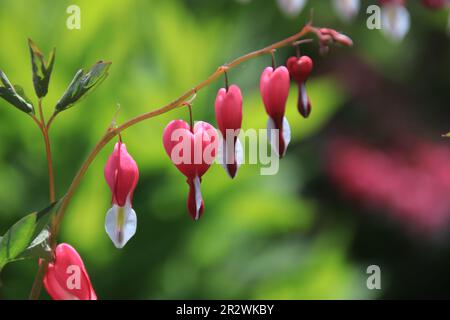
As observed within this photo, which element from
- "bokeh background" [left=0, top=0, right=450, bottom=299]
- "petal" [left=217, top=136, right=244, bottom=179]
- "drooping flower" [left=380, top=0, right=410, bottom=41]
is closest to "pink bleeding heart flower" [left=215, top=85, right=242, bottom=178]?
"petal" [left=217, top=136, right=244, bottom=179]

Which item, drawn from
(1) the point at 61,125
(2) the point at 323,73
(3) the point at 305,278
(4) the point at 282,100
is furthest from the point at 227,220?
(4) the point at 282,100

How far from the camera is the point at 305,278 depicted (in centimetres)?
240

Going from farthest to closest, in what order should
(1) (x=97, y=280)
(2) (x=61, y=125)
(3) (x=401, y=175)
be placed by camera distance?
(3) (x=401, y=175), (2) (x=61, y=125), (1) (x=97, y=280)

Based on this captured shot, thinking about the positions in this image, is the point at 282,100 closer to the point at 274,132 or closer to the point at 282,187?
the point at 274,132

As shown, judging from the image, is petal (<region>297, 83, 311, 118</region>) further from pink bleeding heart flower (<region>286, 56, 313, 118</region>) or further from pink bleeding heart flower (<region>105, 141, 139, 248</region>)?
pink bleeding heart flower (<region>105, 141, 139, 248</region>)

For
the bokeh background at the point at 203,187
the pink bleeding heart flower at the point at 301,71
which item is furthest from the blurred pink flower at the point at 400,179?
the pink bleeding heart flower at the point at 301,71

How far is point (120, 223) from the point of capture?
0.78m

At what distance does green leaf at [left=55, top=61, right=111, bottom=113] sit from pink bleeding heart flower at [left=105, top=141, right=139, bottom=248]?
0.07 m

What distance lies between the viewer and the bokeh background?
2.28 metres

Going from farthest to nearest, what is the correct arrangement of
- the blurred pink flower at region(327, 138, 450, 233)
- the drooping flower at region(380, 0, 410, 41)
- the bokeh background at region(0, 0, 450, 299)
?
1. the blurred pink flower at region(327, 138, 450, 233)
2. the bokeh background at region(0, 0, 450, 299)
3. the drooping flower at region(380, 0, 410, 41)

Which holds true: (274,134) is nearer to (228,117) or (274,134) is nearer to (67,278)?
(228,117)

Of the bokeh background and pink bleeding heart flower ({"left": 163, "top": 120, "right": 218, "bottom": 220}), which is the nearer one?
pink bleeding heart flower ({"left": 163, "top": 120, "right": 218, "bottom": 220})

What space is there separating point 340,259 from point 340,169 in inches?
32.7

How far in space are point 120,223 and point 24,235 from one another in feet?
0.31
